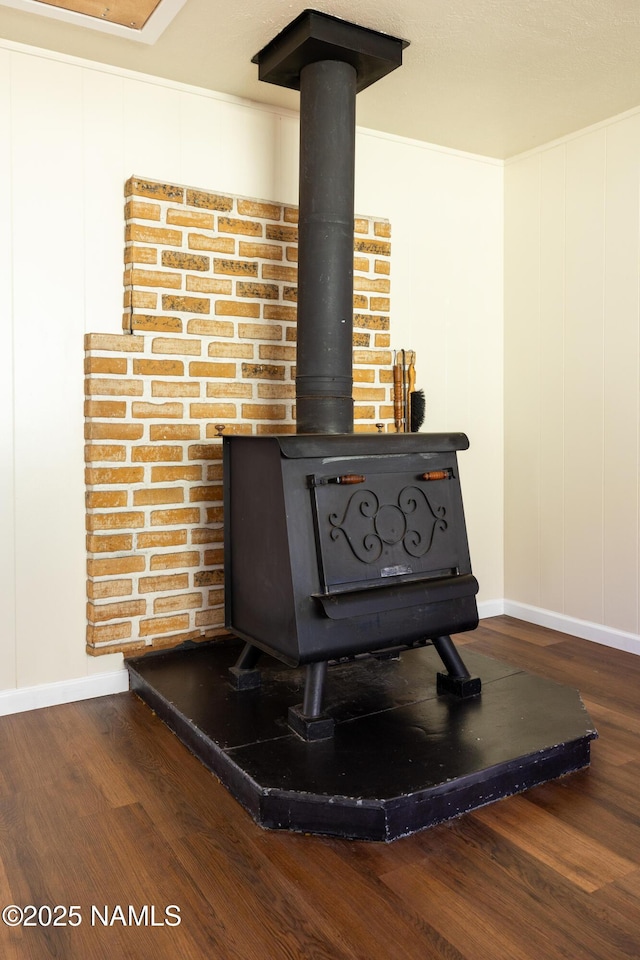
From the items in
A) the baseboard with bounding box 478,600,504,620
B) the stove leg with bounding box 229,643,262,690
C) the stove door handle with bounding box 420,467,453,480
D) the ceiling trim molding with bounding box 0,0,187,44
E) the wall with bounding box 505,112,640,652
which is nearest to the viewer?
the ceiling trim molding with bounding box 0,0,187,44

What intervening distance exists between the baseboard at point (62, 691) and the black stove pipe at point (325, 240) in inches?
43.0

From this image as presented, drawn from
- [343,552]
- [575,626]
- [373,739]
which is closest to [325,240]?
[343,552]

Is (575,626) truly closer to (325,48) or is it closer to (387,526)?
(387,526)

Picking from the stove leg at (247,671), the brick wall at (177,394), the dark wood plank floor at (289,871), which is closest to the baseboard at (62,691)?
the brick wall at (177,394)

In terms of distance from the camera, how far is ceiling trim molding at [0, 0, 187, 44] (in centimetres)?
209

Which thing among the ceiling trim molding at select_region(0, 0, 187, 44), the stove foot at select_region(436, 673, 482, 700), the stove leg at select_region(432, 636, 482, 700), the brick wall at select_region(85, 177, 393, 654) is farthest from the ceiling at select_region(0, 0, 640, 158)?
the stove foot at select_region(436, 673, 482, 700)

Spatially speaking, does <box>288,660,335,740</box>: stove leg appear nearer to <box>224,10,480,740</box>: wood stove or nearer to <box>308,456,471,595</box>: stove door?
<box>224,10,480,740</box>: wood stove

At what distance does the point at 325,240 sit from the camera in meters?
2.35

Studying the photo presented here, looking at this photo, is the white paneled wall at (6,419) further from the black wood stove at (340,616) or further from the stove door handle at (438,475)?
the stove door handle at (438,475)

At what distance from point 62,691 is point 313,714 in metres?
0.98

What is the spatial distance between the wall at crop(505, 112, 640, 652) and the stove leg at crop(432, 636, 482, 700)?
106 centimetres

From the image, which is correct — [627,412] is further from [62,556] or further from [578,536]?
[62,556]

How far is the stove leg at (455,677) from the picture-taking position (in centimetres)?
223

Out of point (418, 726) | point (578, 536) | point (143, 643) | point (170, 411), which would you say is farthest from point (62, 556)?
point (578, 536)
